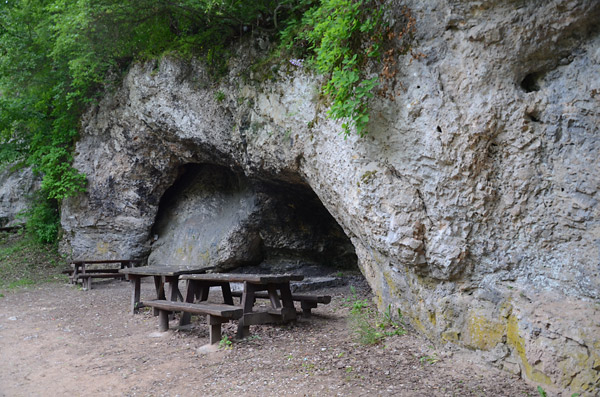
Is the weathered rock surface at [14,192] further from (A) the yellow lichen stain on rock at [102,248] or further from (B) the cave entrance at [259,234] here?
(B) the cave entrance at [259,234]

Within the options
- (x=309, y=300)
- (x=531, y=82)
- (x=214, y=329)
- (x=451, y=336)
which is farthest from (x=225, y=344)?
(x=531, y=82)

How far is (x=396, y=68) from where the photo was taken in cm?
480

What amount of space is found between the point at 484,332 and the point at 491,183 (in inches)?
57.8

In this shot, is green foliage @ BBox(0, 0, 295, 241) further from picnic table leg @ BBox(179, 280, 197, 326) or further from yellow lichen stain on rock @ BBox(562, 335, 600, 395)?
yellow lichen stain on rock @ BBox(562, 335, 600, 395)

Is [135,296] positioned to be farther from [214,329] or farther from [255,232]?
[255,232]

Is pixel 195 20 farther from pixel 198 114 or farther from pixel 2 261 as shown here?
pixel 2 261

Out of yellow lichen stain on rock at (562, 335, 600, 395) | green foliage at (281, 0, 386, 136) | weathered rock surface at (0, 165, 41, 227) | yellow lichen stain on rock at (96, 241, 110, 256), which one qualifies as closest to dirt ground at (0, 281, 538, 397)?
yellow lichen stain on rock at (562, 335, 600, 395)

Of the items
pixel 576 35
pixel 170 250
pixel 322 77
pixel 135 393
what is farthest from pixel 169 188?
pixel 576 35

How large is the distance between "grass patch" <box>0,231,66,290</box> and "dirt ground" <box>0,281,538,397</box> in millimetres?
4825

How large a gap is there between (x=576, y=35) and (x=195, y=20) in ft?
22.7

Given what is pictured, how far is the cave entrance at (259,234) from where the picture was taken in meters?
10.5

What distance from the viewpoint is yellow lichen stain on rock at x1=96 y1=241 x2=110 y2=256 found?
12.0 meters

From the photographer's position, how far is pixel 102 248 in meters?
12.0

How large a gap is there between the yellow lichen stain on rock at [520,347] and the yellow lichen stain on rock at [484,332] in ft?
0.24
